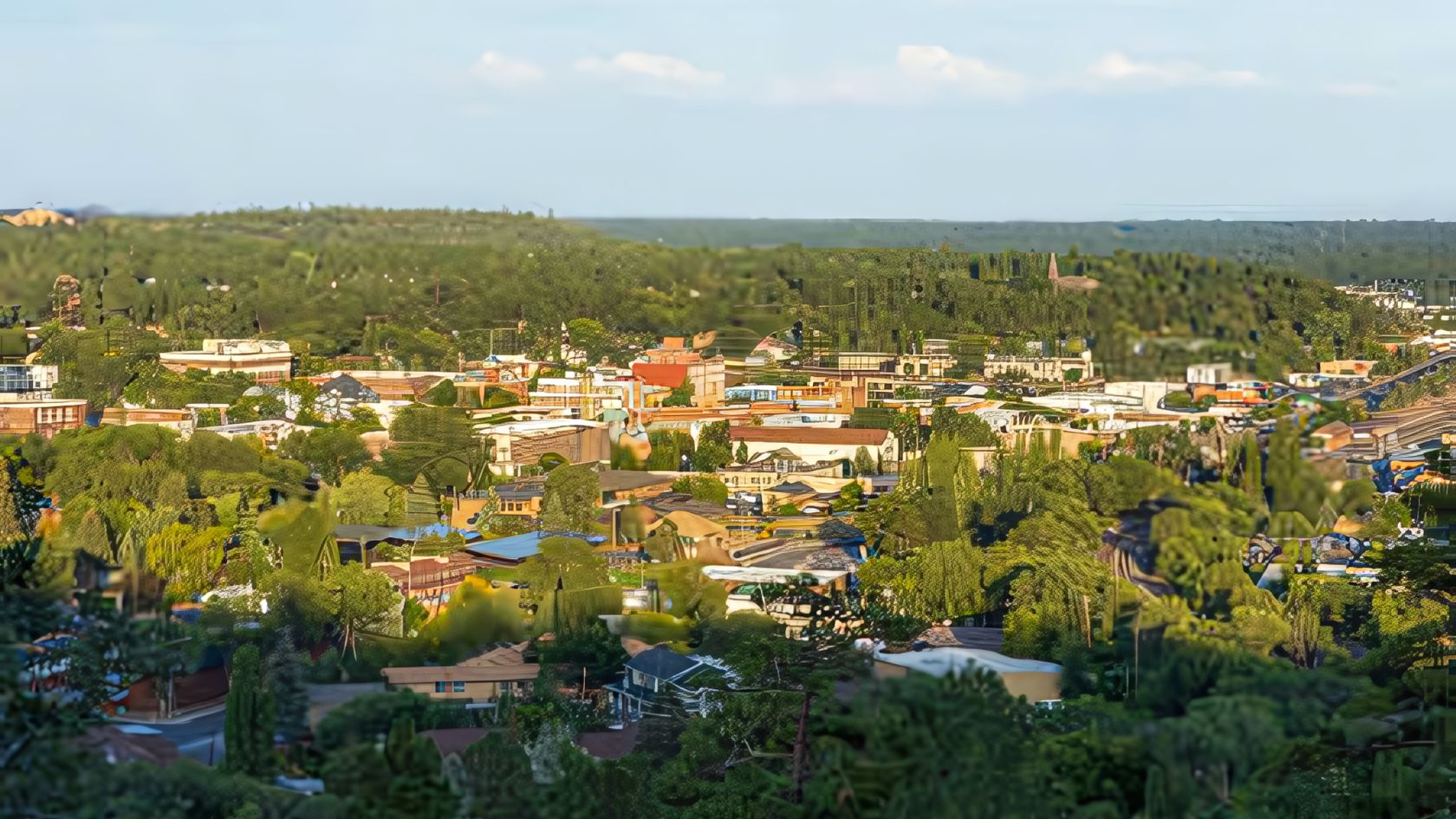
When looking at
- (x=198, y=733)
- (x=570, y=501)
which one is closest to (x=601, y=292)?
(x=570, y=501)

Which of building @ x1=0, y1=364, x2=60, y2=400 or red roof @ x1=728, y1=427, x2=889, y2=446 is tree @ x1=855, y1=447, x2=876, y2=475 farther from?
building @ x1=0, y1=364, x2=60, y2=400

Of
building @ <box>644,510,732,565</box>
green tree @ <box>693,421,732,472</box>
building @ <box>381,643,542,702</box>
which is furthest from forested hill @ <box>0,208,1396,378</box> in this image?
building @ <box>381,643,542,702</box>

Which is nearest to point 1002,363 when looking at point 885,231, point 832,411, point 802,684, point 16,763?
point 832,411

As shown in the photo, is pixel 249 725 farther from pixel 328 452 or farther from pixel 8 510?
pixel 328 452

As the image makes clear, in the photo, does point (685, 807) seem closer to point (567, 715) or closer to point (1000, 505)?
point (567, 715)

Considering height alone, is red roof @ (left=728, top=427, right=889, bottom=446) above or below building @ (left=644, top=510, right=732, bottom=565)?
above

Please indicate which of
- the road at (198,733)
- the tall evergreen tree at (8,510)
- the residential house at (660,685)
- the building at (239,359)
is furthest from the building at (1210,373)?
the building at (239,359)

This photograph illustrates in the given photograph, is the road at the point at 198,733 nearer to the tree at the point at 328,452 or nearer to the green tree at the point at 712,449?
the tree at the point at 328,452
